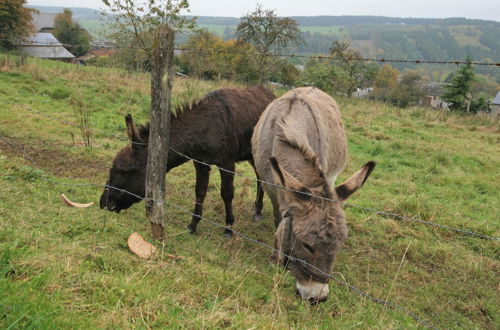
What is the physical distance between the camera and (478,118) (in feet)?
61.5

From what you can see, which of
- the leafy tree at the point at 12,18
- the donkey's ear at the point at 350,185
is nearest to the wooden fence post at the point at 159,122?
the donkey's ear at the point at 350,185

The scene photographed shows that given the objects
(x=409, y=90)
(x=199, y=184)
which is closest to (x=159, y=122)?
(x=199, y=184)

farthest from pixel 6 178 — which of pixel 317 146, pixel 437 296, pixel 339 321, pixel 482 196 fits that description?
pixel 482 196

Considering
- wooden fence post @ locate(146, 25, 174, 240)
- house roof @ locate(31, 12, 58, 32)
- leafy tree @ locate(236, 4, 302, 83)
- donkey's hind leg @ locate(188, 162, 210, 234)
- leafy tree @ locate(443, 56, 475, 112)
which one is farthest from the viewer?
house roof @ locate(31, 12, 58, 32)

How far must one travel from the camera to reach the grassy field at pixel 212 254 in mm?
2398

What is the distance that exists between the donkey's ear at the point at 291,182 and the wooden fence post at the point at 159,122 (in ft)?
4.34

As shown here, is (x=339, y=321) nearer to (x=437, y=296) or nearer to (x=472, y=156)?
(x=437, y=296)

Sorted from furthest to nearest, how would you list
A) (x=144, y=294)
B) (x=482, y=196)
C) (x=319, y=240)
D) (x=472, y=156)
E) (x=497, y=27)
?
(x=497, y=27), (x=472, y=156), (x=482, y=196), (x=319, y=240), (x=144, y=294)

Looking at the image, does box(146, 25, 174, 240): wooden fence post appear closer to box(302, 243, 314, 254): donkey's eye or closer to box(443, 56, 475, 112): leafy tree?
box(302, 243, 314, 254): donkey's eye

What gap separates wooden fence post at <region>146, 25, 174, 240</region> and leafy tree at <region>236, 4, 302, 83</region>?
19.8 m

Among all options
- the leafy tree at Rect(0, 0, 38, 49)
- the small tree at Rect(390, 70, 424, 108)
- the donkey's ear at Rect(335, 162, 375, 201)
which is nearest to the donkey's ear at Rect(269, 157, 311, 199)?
the donkey's ear at Rect(335, 162, 375, 201)

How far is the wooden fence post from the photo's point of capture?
3457mm

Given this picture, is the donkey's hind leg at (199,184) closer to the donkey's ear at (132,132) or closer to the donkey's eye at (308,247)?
the donkey's ear at (132,132)

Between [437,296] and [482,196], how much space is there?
4.29 m
